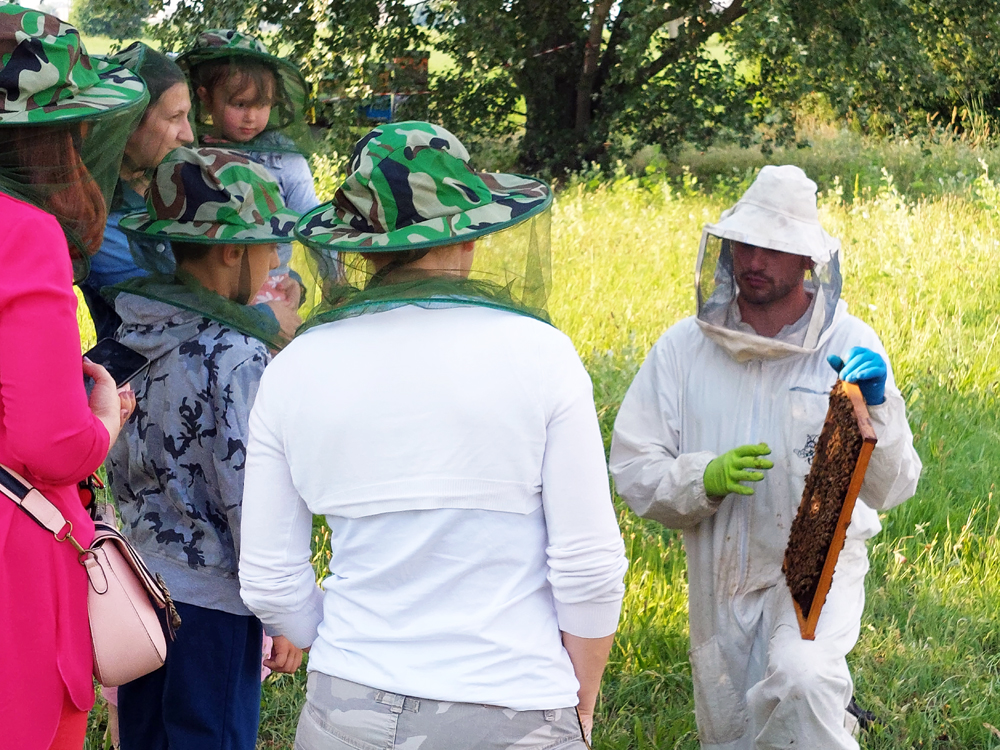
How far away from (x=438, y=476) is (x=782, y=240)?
166cm

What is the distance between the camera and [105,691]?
3105 millimetres

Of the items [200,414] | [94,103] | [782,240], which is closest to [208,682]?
[200,414]

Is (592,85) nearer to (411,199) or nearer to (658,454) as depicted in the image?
(658,454)

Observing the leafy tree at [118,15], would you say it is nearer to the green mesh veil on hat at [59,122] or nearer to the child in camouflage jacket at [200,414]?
the child in camouflage jacket at [200,414]

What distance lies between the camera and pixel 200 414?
242 centimetres

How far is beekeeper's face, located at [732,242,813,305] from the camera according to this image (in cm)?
302

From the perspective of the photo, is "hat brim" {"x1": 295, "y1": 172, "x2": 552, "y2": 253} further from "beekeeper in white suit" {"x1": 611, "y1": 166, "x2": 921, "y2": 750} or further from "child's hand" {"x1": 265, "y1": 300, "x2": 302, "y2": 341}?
"beekeeper in white suit" {"x1": 611, "y1": 166, "x2": 921, "y2": 750}

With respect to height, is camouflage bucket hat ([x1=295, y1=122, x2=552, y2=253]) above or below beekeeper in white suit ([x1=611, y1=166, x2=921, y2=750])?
above

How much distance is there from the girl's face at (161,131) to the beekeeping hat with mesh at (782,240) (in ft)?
5.32

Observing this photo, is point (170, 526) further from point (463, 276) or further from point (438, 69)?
point (438, 69)

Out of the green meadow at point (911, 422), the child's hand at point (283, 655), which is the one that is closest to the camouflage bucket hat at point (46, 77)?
the child's hand at point (283, 655)

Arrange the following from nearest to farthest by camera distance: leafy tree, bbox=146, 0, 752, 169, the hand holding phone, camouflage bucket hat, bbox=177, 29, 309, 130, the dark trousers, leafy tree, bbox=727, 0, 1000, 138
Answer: the hand holding phone → the dark trousers → camouflage bucket hat, bbox=177, 29, 309, 130 → leafy tree, bbox=146, 0, 752, 169 → leafy tree, bbox=727, 0, 1000, 138

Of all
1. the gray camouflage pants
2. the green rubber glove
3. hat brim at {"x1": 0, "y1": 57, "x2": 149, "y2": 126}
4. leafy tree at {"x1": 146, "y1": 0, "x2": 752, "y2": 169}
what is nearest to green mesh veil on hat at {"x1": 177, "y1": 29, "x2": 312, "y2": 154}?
hat brim at {"x1": 0, "y1": 57, "x2": 149, "y2": 126}

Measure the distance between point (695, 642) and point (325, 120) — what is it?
387 inches
